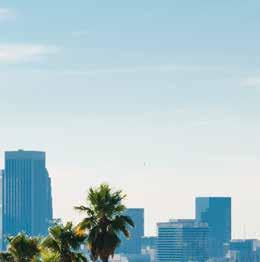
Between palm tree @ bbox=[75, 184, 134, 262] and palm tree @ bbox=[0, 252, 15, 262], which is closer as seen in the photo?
palm tree @ bbox=[75, 184, 134, 262]

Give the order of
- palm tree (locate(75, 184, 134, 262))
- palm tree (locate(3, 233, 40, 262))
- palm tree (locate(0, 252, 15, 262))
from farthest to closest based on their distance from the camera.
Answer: palm tree (locate(0, 252, 15, 262)), palm tree (locate(3, 233, 40, 262)), palm tree (locate(75, 184, 134, 262))

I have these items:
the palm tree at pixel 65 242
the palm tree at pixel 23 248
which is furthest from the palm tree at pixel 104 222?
the palm tree at pixel 23 248

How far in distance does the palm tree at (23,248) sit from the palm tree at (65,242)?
377 inches

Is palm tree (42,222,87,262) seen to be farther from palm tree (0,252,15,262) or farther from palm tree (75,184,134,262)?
palm tree (0,252,15,262)

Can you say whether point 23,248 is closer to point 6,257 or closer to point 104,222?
point 6,257

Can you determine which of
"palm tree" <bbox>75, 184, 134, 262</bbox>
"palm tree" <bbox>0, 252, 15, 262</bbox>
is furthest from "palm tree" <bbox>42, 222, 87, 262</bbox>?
"palm tree" <bbox>0, 252, 15, 262</bbox>

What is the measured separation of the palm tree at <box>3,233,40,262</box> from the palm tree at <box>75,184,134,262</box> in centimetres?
1309

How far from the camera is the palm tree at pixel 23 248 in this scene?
3536 inches

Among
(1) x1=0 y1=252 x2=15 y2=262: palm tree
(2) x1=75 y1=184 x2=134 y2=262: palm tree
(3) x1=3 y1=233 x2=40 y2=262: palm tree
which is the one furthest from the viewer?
(1) x1=0 y1=252 x2=15 y2=262: palm tree

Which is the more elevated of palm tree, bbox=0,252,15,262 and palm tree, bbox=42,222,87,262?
palm tree, bbox=42,222,87,262

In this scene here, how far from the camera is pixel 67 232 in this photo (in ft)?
262

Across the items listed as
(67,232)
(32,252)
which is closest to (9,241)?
(32,252)

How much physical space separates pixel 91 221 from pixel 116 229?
1655 mm

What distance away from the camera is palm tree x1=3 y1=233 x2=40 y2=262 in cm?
8981
